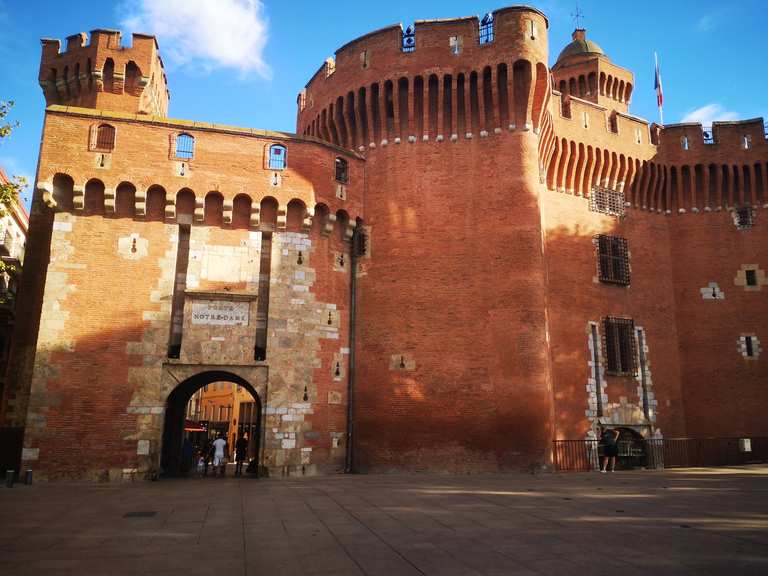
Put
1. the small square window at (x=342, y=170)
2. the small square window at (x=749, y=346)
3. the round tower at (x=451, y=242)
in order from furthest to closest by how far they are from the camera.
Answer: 1. the small square window at (x=749, y=346)
2. the small square window at (x=342, y=170)
3. the round tower at (x=451, y=242)

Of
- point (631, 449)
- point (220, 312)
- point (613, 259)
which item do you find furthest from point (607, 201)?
point (220, 312)

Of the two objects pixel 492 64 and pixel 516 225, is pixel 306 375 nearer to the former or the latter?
pixel 516 225

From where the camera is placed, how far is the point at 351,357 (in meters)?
22.8

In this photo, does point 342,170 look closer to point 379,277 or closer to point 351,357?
point 379,277

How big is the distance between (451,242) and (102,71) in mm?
15810

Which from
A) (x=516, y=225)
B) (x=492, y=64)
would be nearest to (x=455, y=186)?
(x=516, y=225)

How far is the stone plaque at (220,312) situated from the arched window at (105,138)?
20.0 feet

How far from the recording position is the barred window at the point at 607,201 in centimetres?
2681

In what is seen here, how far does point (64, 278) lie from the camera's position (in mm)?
19891

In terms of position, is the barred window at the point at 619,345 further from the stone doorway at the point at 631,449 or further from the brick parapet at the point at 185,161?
the brick parapet at the point at 185,161

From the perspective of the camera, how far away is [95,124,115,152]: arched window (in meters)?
21.1

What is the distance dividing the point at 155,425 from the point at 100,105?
13674 mm

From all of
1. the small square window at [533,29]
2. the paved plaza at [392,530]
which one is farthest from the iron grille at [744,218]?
the paved plaza at [392,530]

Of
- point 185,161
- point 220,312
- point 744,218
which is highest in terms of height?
point 744,218
